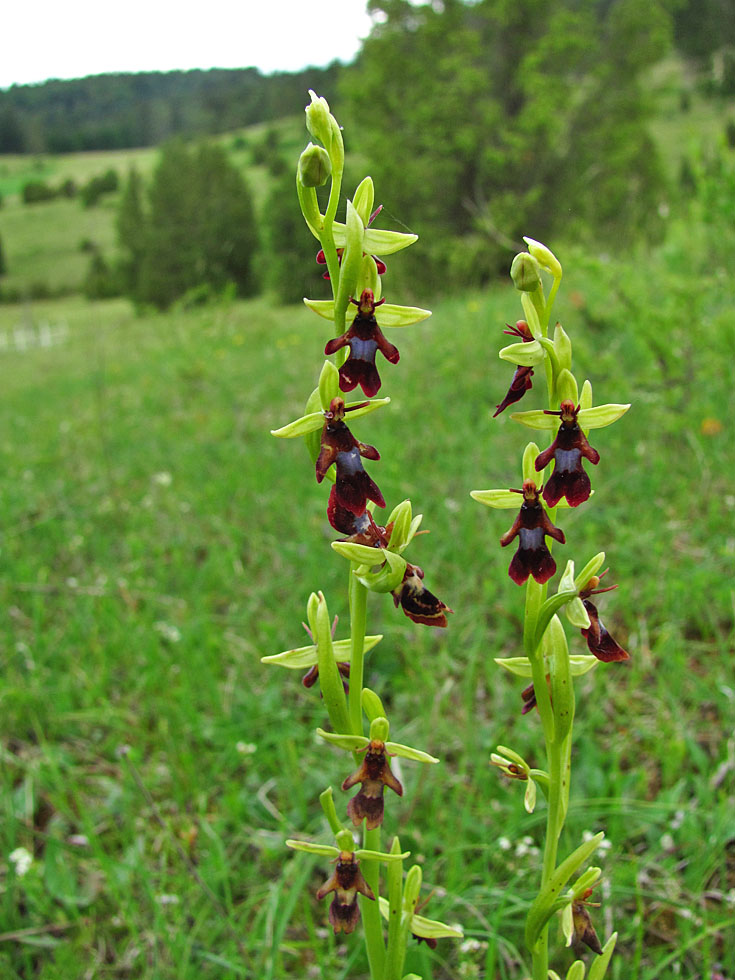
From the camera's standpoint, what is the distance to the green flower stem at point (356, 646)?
3.56 ft

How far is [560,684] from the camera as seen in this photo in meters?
1.05

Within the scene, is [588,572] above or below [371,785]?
above

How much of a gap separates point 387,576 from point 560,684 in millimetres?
287

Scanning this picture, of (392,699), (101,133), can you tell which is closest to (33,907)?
(392,699)

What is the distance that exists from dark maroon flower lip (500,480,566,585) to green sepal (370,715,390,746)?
0.90ft

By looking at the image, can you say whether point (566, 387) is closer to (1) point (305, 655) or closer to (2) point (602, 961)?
(1) point (305, 655)

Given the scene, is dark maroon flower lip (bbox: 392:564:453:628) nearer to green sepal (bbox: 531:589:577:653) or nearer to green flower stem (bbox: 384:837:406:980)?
green sepal (bbox: 531:589:577:653)

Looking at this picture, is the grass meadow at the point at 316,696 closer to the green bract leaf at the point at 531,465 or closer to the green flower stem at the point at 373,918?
the green flower stem at the point at 373,918

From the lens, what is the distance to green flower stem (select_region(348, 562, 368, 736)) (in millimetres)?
1085

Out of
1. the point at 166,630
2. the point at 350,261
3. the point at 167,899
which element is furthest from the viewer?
the point at 166,630

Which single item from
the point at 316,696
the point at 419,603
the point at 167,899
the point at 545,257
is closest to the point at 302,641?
the point at 316,696

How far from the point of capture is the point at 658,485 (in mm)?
3266

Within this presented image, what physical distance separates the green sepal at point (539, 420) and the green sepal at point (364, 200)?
0.36 meters

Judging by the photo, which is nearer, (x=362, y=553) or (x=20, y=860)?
(x=362, y=553)
